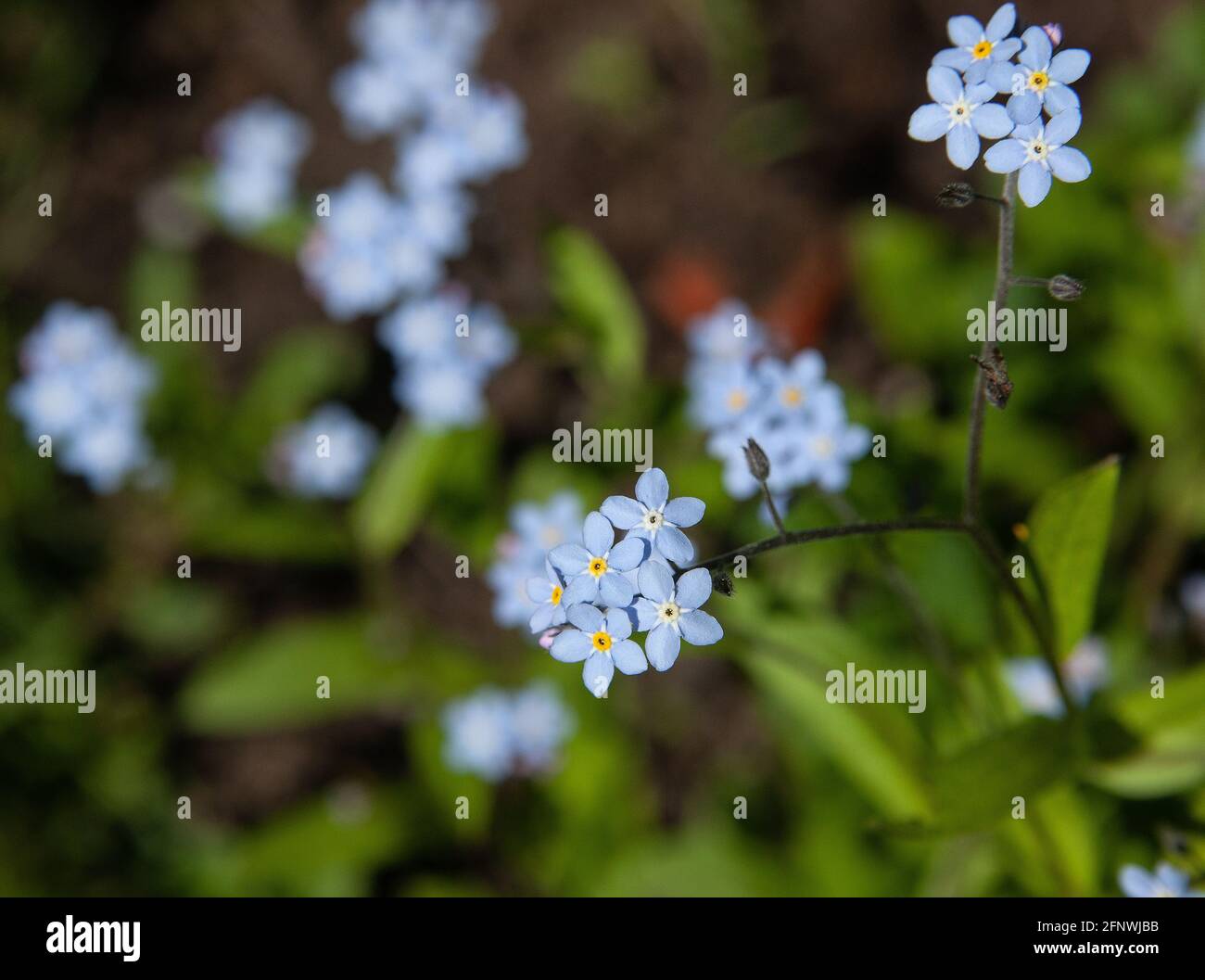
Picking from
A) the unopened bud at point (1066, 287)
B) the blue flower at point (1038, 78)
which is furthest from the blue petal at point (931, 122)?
the unopened bud at point (1066, 287)

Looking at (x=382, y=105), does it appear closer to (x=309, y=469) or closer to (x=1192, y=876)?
(x=309, y=469)

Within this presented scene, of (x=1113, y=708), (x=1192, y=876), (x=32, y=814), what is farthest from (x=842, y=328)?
(x=32, y=814)

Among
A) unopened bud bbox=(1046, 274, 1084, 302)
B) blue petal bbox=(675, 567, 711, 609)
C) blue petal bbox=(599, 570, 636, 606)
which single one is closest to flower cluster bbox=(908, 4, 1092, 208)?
unopened bud bbox=(1046, 274, 1084, 302)

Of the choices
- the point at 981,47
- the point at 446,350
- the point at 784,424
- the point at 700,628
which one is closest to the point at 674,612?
the point at 700,628

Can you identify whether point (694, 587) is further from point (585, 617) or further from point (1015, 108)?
point (1015, 108)

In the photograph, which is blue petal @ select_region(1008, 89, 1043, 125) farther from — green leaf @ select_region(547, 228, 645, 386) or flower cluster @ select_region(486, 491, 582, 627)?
green leaf @ select_region(547, 228, 645, 386)

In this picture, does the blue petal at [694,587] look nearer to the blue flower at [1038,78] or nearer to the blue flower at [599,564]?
the blue flower at [599,564]

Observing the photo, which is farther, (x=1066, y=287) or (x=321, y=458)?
(x=321, y=458)
